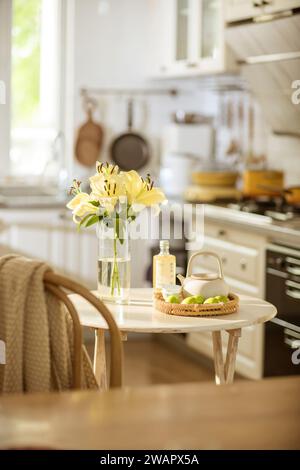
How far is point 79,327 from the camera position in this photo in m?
2.07

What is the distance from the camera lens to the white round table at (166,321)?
2.62 m

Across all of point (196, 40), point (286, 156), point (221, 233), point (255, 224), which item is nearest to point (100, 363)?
point (255, 224)

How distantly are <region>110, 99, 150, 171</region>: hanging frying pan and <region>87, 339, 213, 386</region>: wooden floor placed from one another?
1085 mm

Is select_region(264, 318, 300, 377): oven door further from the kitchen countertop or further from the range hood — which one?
the range hood

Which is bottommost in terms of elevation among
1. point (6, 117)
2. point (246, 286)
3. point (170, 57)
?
point (246, 286)

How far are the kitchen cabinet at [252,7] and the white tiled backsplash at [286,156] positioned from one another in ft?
2.25

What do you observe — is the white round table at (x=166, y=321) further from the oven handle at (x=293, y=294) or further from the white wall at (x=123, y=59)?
the white wall at (x=123, y=59)

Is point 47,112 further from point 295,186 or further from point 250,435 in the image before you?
point 250,435

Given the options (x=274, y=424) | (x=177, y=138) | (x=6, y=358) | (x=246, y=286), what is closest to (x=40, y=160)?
(x=177, y=138)

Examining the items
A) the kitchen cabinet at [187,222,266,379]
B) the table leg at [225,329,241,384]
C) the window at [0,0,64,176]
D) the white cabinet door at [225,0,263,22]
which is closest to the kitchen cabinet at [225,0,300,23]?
the white cabinet door at [225,0,263,22]

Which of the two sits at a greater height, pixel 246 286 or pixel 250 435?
pixel 250 435

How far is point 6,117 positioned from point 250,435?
180 inches

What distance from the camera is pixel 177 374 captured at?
4.88 meters

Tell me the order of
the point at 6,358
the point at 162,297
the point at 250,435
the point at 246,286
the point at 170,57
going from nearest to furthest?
1. the point at 250,435
2. the point at 6,358
3. the point at 162,297
4. the point at 246,286
5. the point at 170,57
